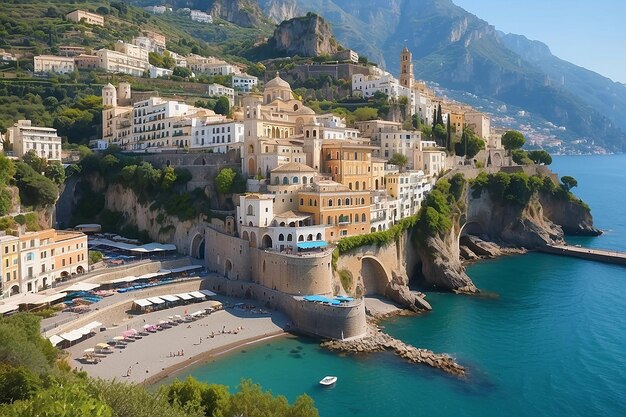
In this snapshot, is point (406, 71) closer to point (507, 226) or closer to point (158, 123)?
point (507, 226)

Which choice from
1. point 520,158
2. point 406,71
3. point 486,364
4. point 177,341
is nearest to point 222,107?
point 406,71

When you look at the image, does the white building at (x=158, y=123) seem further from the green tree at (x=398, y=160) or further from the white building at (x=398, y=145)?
the green tree at (x=398, y=160)

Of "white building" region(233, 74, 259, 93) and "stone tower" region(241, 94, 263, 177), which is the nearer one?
"stone tower" region(241, 94, 263, 177)

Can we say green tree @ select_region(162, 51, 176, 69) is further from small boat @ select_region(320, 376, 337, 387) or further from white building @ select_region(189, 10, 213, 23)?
small boat @ select_region(320, 376, 337, 387)

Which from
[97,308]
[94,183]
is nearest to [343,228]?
[97,308]

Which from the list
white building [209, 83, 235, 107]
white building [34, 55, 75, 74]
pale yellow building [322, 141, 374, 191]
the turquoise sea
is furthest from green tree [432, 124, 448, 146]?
white building [34, 55, 75, 74]

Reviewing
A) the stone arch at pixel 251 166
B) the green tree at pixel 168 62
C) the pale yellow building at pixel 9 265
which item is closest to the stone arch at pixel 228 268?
the stone arch at pixel 251 166
